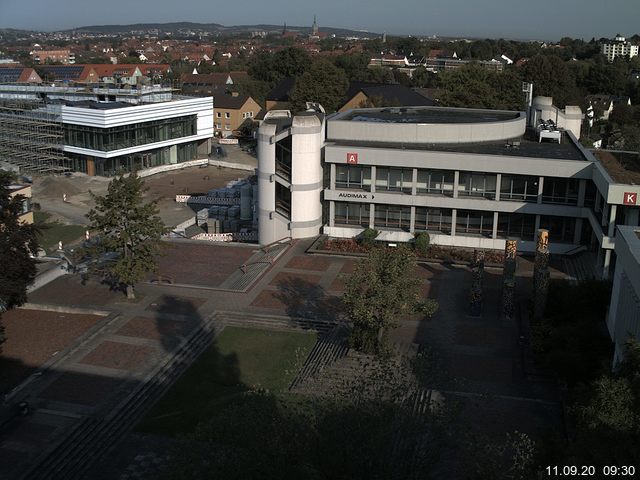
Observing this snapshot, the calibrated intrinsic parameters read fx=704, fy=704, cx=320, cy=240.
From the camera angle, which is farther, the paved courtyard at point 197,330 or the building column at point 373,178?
the building column at point 373,178

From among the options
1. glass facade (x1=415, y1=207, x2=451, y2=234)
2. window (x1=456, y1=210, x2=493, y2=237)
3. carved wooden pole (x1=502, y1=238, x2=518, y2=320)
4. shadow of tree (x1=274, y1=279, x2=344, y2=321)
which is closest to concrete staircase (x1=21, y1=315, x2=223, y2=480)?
shadow of tree (x1=274, y1=279, x2=344, y2=321)

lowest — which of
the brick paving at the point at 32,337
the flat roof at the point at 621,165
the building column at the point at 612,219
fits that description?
the brick paving at the point at 32,337

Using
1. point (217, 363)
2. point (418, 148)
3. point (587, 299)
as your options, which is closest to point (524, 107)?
point (418, 148)

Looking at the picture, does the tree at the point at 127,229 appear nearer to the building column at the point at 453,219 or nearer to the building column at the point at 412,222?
the building column at the point at 412,222

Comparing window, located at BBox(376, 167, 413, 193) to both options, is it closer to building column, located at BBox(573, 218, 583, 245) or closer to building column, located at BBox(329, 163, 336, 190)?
building column, located at BBox(329, 163, 336, 190)

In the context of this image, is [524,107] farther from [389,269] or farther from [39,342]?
[39,342]

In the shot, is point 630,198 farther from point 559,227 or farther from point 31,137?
point 31,137

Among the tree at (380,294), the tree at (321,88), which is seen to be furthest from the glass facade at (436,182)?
the tree at (321,88)
